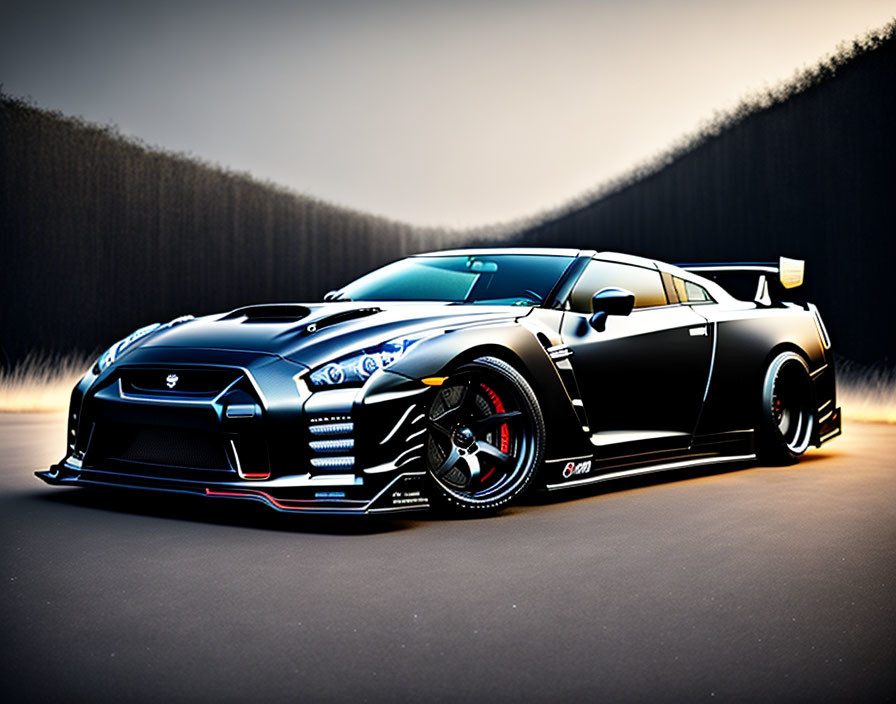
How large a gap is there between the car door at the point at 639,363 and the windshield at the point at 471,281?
21 centimetres

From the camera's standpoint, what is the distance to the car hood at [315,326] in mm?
5277

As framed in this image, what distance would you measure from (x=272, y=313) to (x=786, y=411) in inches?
149

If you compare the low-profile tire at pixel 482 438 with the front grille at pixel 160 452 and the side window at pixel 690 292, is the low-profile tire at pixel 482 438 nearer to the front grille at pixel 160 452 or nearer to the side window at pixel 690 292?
the front grille at pixel 160 452

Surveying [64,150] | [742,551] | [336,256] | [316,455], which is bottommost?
[742,551]

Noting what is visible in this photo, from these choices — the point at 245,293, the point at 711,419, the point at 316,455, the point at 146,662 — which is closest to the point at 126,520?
the point at 316,455

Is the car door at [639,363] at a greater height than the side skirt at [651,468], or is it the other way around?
the car door at [639,363]

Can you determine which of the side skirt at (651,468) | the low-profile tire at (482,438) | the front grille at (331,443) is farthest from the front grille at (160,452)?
the side skirt at (651,468)

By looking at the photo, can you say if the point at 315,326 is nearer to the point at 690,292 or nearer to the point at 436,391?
the point at 436,391

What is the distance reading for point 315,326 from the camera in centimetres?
551

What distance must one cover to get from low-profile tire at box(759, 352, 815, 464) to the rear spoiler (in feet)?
1.60

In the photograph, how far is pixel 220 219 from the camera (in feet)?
76.8

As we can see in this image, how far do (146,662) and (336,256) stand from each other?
2064cm

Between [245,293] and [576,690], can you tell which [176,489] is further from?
[245,293]

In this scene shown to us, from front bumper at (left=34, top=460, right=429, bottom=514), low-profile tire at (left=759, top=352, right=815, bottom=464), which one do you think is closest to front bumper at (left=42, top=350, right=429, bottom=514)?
front bumper at (left=34, top=460, right=429, bottom=514)
